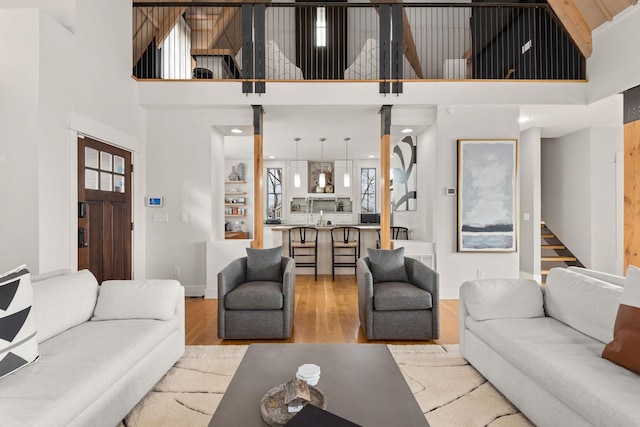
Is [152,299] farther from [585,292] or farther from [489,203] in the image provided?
[489,203]

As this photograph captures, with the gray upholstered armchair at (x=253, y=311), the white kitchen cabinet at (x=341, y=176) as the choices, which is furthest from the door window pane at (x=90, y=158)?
the white kitchen cabinet at (x=341, y=176)

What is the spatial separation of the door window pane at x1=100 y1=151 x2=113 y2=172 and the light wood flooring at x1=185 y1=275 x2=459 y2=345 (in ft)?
6.53

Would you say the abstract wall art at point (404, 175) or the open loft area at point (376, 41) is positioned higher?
the open loft area at point (376, 41)

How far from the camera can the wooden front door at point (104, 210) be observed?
3.71 metres

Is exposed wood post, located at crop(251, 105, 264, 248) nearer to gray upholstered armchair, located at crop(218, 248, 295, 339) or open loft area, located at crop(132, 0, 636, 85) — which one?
open loft area, located at crop(132, 0, 636, 85)

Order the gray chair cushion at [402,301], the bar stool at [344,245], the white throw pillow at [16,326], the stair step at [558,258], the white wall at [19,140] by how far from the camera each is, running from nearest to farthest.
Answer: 1. the white throw pillow at [16,326]
2. the white wall at [19,140]
3. the gray chair cushion at [402,301]
4. the stair step at [558,258]
5. the bar stool at [344,245]

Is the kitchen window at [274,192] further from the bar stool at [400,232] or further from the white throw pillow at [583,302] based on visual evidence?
the white throw pillow at [583,302]

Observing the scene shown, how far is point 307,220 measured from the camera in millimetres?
9719

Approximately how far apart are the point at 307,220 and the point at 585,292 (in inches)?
303

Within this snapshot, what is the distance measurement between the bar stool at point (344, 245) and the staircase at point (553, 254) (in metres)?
3.19

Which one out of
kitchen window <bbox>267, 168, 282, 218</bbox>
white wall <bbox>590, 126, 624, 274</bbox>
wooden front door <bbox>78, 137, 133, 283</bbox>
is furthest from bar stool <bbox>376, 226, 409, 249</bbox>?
wooden front door <bbox>78, 137, 133, 283</bbox>

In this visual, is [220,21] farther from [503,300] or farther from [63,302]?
[503,300]

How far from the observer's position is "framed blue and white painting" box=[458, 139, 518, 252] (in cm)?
488

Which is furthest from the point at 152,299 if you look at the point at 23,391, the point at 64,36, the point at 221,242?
the point at 64,36
